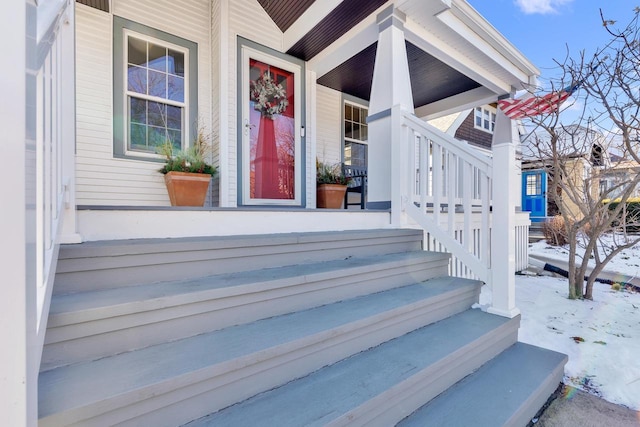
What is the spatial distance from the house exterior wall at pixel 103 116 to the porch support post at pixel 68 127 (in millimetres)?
2028

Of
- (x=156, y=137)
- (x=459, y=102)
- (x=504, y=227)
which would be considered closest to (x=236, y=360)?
(x=504, y=227)

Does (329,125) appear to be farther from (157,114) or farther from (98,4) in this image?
(98,4)

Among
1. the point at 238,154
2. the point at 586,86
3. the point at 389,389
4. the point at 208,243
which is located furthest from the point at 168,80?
the point at 586,86

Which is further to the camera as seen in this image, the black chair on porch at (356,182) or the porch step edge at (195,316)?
the black chair on porch at (356,182)

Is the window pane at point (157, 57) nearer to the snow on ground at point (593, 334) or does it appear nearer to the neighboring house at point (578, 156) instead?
the snow on ground at point (593, 334)

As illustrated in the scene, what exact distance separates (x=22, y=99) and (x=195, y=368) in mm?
880

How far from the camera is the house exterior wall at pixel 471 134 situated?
8297mm

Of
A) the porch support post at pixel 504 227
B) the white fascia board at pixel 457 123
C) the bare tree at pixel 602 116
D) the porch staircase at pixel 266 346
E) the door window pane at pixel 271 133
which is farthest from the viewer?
the white fascia board at pixel 457 123

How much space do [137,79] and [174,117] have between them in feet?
1.76

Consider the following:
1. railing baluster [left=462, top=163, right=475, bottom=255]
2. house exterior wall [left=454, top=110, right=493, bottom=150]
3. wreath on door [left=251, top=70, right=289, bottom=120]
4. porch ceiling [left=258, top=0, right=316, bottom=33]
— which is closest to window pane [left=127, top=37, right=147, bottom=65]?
wreath on door [left=251, top=70, right=289, bottom=120]

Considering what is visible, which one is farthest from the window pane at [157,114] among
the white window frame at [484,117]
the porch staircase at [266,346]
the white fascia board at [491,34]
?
the white window frame at [484,117]

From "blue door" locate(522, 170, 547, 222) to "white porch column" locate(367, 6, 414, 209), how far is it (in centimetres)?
1006

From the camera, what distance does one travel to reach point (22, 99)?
0.59 m

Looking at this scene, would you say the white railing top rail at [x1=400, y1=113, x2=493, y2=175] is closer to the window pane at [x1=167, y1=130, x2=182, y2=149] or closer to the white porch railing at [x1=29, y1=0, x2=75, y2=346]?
→ the white porch railing at [x1=29, y1=0, x2=75, y2=346]
